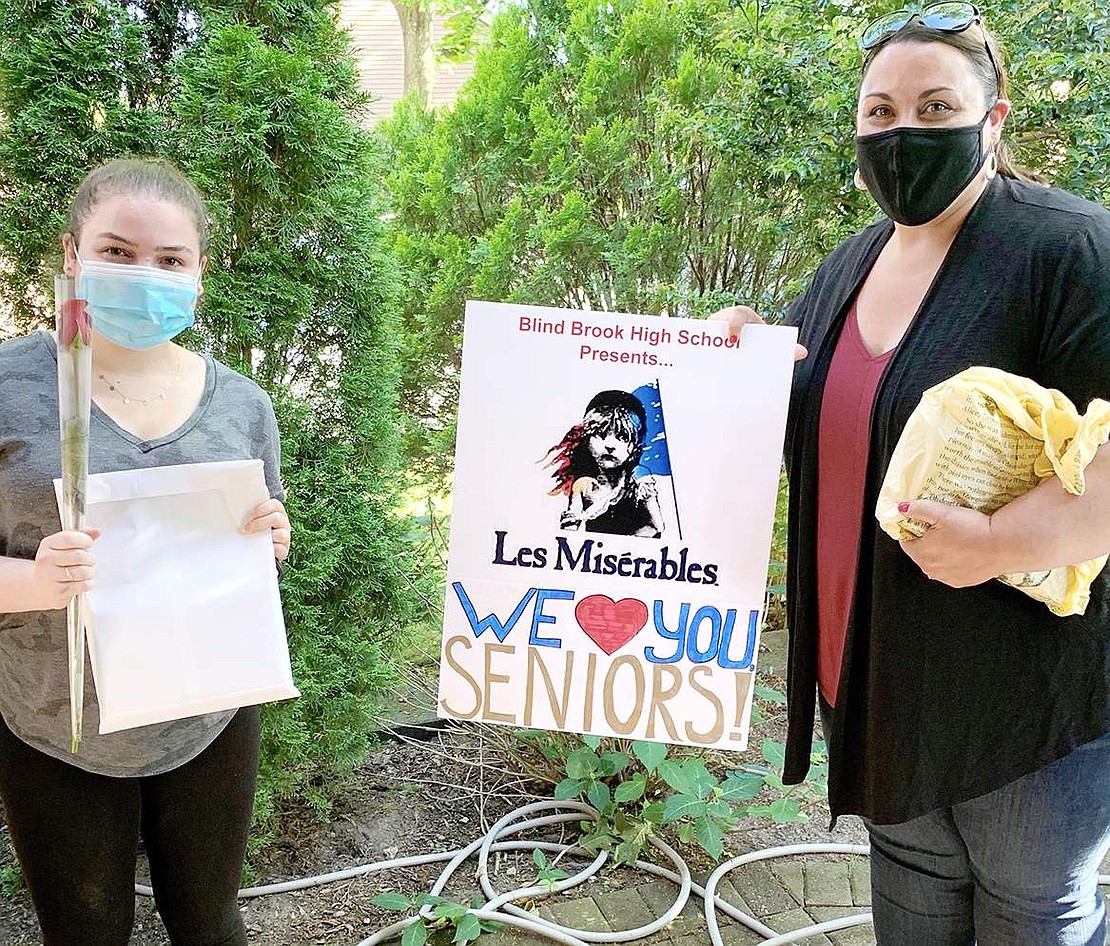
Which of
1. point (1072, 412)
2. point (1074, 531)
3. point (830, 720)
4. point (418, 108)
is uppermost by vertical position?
point (418, 108)

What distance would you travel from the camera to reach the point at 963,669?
1.45m

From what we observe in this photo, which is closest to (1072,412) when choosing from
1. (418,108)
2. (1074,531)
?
(1074,531)

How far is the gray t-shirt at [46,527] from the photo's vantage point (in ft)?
5.14

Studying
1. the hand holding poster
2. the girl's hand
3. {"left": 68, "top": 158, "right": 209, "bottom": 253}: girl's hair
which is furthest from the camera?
the hand holding poster

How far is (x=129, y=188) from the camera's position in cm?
164

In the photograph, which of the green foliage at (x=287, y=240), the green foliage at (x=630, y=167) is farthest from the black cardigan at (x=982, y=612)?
the green foliage at (x=287, y=240)

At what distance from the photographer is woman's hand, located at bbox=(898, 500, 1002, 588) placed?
1.33 meters

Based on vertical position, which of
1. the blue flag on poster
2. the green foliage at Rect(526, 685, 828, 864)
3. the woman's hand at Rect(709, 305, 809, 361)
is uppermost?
the woman's hand at Rect(709, 305, 809, 361)

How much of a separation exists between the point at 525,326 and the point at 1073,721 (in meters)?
1.19

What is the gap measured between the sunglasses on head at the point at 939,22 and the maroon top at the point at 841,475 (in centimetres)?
47

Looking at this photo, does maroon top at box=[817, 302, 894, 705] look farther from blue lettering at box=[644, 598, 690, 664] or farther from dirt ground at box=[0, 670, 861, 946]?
dirt ground at box=[0, 670, 861, 946]

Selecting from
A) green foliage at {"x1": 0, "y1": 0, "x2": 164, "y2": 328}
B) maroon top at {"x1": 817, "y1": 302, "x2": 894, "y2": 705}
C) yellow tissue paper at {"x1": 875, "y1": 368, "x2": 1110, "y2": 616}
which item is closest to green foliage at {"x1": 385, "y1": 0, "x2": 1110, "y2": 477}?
green foliage at {"x1": 0, "y1": 0, "x2": 164, "y2": 328}

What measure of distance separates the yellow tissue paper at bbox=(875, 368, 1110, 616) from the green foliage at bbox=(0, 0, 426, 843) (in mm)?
1765

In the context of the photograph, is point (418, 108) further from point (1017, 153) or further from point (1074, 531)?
point (1074, 531)
